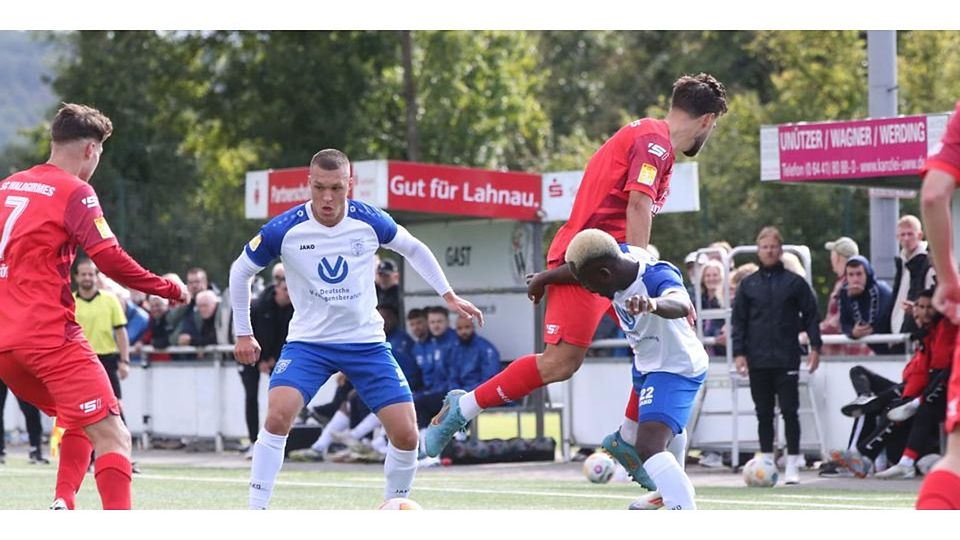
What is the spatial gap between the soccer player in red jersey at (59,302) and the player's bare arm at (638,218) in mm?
2436

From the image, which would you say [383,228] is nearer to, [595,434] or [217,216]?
[595,434]

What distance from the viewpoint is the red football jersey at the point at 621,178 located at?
31.2 ft

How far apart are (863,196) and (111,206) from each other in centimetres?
1276

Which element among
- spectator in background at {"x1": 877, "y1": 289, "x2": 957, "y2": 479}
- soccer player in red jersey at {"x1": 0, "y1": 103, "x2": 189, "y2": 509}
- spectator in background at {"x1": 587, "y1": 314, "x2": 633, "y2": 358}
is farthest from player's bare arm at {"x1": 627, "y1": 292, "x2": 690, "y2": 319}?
spectator in background at {"x1": 587, "y1": 314, "x2": 633, "y2": 358}

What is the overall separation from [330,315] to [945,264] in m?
4.15

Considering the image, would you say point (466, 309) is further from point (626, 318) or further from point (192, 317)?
point (192, 317)

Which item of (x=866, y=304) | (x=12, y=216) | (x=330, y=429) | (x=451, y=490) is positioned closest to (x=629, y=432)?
(x=12, y=216)

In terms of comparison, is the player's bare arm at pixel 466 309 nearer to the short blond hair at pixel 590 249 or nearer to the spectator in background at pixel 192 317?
the short blond hair at pixel 590 249

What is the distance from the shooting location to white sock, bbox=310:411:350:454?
18.8 m

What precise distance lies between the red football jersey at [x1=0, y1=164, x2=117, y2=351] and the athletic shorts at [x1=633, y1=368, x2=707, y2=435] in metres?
2.67

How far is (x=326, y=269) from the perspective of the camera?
31.0 feet

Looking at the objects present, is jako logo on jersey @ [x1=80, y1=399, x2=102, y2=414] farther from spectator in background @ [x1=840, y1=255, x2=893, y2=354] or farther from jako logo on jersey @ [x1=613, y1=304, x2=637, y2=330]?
spectator in background @ [x1=840, y1=255, x2=893, y2=354]

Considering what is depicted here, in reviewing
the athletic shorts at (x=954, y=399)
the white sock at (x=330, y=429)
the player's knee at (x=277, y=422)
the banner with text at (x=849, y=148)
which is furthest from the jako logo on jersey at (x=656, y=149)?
the white sock at (x=330, y=429)
